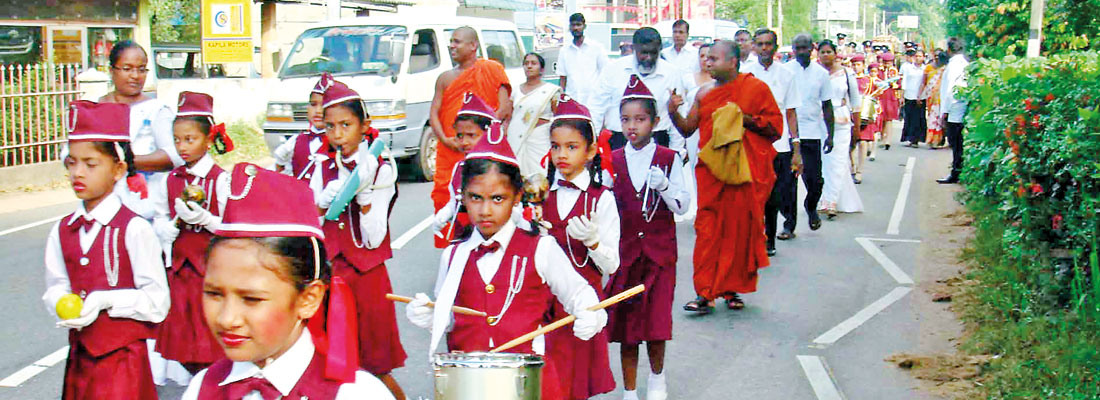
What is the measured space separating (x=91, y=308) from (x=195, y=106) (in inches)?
81.2

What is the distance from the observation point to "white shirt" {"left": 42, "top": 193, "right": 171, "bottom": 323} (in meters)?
4.25

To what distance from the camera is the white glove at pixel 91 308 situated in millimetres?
4047

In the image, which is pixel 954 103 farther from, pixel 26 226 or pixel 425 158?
pixel 26 226

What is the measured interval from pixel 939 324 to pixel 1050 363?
2.06 meters

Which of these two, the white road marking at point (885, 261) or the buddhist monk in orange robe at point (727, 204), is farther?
the white road marking at point (885, 261)

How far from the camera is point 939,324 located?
8078mm

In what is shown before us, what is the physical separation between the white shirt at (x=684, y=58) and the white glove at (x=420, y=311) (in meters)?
9.91

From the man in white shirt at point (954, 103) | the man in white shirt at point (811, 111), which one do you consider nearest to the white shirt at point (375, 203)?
the man in white shirt at point (811, 111)

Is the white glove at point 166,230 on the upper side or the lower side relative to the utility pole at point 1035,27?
lower

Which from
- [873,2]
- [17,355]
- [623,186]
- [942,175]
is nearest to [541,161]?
[623,186]

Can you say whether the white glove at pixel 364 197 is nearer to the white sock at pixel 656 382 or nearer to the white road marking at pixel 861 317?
the white sock at pixel 656 382

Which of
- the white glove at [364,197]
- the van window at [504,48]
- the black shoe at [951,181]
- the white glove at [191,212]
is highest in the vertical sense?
the van window at [504,48]

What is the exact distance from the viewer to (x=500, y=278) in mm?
4281

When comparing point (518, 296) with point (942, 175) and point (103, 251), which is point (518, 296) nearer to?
point (103, 251)
